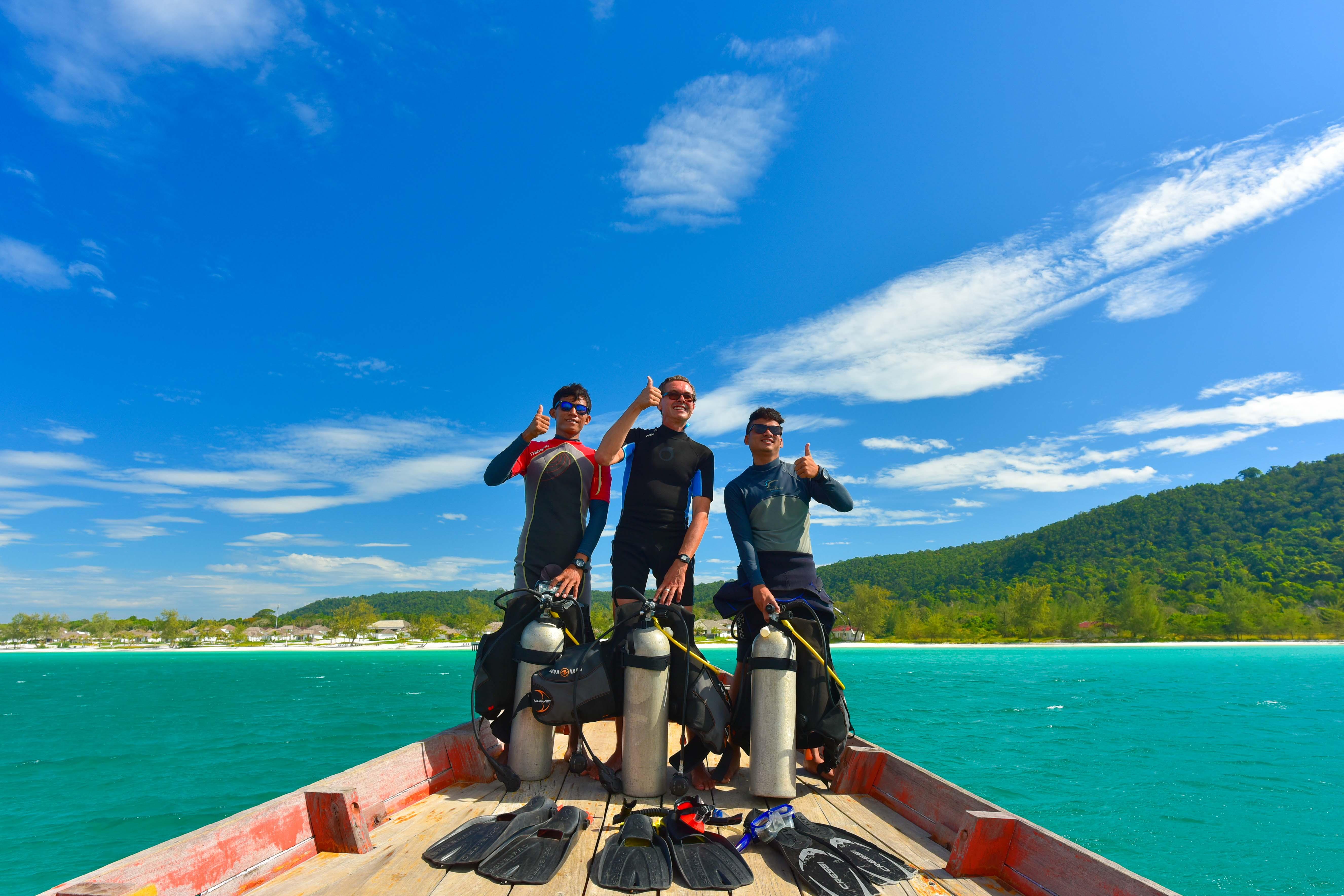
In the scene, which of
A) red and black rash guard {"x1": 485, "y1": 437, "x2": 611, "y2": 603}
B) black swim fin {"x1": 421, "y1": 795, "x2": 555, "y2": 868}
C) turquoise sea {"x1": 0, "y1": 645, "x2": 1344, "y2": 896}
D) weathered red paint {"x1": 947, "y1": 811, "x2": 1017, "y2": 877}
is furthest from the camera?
turquoise sea {"x1": 0, "y1": 645, "x2": 1344, "y2": 896}

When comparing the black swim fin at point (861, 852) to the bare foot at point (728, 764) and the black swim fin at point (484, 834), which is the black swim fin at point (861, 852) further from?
the black swim fin at point (484, 834)

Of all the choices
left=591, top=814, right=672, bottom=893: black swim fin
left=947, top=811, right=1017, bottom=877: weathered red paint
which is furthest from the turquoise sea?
left=591, top=814, right=672, bottom=893: black swim fin

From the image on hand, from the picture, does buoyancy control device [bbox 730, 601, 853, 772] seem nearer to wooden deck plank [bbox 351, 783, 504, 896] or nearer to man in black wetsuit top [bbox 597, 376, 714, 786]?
man in black wetsuit top [bbox 597, 376, 714, 786]

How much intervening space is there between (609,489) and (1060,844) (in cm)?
301

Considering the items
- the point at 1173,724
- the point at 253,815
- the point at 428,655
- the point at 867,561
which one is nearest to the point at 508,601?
the point at 253,815

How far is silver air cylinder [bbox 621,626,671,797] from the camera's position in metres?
3.34

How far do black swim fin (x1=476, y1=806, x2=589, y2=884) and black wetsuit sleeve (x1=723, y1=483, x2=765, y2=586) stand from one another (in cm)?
168

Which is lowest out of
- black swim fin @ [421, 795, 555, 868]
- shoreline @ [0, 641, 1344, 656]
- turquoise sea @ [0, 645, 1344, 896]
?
shoreline @ [0, 641, 1344, 656]

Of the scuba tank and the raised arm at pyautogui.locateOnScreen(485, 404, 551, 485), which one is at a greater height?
the raised arm at pyautogui.locateOnScreen(485, 404, 551, 485)

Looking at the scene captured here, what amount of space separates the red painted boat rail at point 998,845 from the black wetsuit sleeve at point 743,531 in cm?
125

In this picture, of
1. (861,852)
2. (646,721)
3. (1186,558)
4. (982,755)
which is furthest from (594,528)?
(1186,558)

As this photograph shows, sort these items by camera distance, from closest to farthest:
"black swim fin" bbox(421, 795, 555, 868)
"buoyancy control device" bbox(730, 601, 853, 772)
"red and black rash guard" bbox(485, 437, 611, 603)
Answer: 1. "black swim fin" bbox(421, 795, 555, 868)
2. "buoyancy control device" bbox(730, 601, 853, 772)
3. "red and black rash guard" bbox(485, 437, 611, 603)

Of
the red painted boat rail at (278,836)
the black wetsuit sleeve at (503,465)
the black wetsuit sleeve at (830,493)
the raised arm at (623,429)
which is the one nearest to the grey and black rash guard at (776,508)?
the black wetsuit sleeve at (830,493)

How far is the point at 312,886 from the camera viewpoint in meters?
2.27
